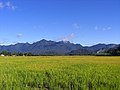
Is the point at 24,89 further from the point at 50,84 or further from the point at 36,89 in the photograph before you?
the point at 50,84

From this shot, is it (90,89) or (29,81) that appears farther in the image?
(29,81)

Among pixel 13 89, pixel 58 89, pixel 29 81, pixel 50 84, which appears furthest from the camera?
pixel 29 81

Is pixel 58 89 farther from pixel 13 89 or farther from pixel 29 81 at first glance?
pixel 29 81

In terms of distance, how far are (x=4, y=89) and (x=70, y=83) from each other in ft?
16.4

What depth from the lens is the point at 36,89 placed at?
1777 cm

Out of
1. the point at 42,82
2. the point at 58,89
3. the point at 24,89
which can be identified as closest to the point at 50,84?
the point at 42,82

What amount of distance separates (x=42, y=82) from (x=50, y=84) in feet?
3.66

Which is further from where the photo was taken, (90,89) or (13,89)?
(90,89)

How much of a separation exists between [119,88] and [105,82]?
3.45 m

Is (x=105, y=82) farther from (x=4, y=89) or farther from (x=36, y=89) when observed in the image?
(x=4, y=89)

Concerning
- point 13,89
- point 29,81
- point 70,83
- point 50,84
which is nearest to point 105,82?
point 70,83

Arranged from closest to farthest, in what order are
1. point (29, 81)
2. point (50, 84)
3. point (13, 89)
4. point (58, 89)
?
1. point (13, 89)
2. point (58, 89)
3. point (50, 84)
4. point (29, 81)

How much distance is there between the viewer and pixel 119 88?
52.3ft

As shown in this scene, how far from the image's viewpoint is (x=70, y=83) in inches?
765
